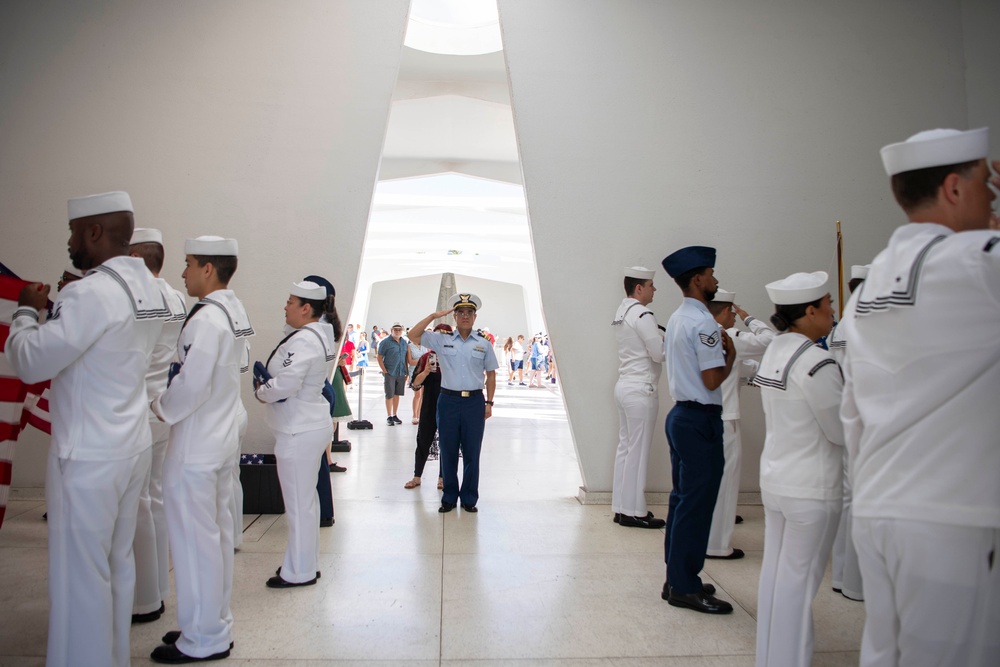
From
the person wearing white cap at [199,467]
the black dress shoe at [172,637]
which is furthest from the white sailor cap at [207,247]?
the black dress shoe at [172,637]

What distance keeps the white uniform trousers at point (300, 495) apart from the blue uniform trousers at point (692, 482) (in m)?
1.88

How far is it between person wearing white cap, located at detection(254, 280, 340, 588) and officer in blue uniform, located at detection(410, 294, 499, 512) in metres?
1.72

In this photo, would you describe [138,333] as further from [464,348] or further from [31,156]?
[31,156]

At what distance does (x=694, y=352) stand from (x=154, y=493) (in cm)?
284

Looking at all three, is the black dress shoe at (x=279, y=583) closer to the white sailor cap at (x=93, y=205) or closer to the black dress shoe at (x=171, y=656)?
the black dress shoe at (x=171, y=656)

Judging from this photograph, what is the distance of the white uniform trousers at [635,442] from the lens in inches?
213

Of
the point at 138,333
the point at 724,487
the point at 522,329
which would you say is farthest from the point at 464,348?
the point at 522,329

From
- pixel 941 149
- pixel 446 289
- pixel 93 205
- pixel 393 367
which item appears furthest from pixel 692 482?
pixel 446 289

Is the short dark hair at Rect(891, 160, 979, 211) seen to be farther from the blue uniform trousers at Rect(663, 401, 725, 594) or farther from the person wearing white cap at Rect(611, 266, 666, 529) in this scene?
the person wearing white cap at Rect(611, 266, 666, 529)

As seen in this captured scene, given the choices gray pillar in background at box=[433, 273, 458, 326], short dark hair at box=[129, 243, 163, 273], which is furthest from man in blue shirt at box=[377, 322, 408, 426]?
gray pillar in background at box=[433, 273, 458, 326]

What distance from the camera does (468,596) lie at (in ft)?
13.0

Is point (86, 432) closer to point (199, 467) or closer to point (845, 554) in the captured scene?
point (199, 467)

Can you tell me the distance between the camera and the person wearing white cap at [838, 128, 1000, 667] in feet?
5.52

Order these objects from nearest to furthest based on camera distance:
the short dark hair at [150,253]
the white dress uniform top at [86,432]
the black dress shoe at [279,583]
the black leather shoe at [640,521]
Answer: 1. the white dress uniform top at [86,432]
2. the short dark hair at [150,253]
3. the black dress shoe at [279,583]
4. the black leather shoe at [640,521]
